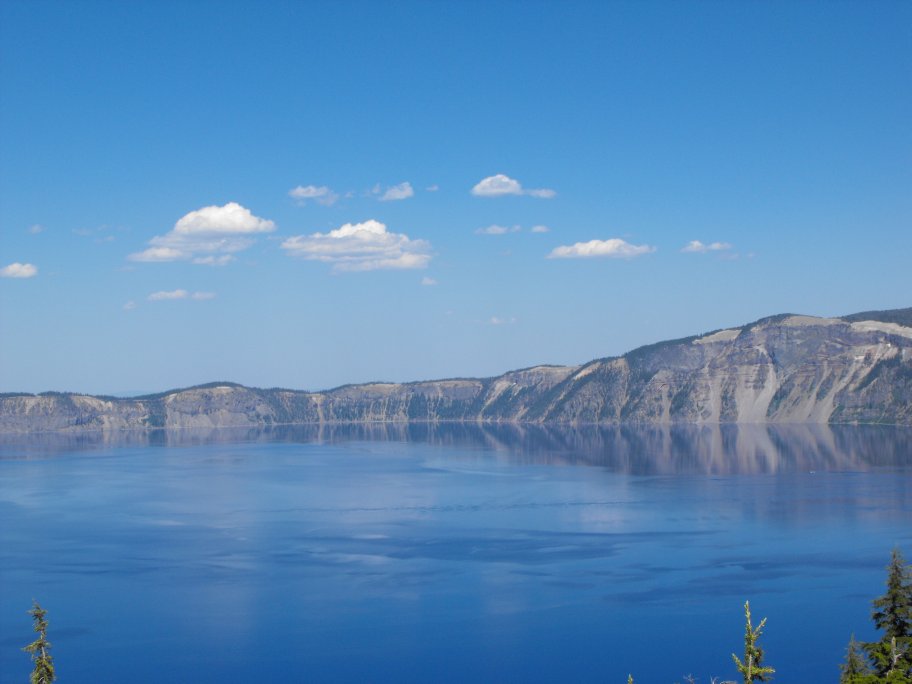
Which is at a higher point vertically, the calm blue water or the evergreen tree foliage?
the evergreen tree foliage

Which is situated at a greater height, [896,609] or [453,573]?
[896,609]

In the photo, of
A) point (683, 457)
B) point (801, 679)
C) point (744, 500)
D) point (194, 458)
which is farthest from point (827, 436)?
point (801, 679)

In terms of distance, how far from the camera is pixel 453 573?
6931 cm

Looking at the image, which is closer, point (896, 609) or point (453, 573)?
point (896, 609)

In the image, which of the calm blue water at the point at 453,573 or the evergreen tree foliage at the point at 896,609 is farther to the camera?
the calm blue water at the point at 453,573

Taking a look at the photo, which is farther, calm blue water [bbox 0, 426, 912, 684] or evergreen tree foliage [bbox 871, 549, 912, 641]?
calm blue water [bbox 0, 426, 912, 684]

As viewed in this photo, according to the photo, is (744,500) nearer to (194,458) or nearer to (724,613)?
(724,613)

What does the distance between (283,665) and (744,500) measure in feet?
219

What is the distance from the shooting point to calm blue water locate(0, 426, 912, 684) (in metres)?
50.4

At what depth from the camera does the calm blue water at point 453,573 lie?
50438 mm

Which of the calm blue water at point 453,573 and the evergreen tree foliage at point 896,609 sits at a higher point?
the evergreen tree foliage at point 896,609

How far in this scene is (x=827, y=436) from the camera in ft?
627

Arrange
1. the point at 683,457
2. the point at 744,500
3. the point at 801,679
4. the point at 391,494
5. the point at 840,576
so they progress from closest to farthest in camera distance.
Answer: the point at 801,679, the point at 840,576, the point at 744,500, the point at 391,494, the point at 683,457

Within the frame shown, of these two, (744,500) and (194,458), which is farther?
(194,458)
